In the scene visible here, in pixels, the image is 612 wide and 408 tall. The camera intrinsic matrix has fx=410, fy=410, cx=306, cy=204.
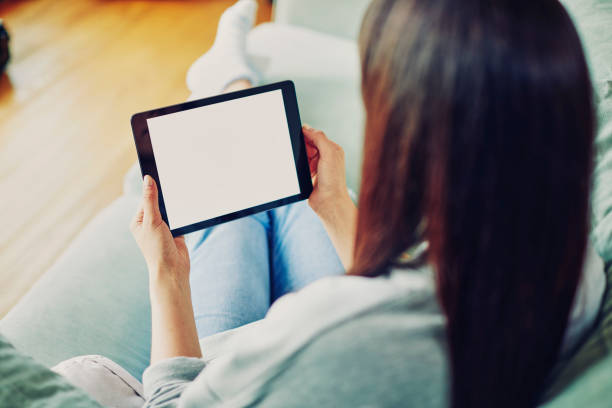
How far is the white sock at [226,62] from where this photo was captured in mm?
1086

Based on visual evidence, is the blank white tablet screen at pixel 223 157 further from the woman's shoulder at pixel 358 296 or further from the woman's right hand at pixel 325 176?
the woman's shoulder at pixel 358 296

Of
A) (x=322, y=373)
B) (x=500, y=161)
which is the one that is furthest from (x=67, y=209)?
(x=500, y=161)

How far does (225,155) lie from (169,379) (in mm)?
348

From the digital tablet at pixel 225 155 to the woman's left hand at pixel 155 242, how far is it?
22 millimetres

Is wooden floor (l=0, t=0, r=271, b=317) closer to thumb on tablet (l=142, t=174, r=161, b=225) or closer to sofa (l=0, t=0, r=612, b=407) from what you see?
sofa (l=0, t=0, r=612, b=407)

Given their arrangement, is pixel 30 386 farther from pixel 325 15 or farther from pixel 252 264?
pixel 325 15

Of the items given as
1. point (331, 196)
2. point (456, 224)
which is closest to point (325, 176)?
point (331, 196)

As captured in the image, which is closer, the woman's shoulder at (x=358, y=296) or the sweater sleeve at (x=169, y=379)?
the woman's shoulder at (x=358, y=296)

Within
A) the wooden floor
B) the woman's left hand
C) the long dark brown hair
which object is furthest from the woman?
the wooden floor

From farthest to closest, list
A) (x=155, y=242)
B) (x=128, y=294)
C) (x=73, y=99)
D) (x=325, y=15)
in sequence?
(x=73, y=99) < (x=325, y=15) < (x=128, y=294) < (x=155, y=242)

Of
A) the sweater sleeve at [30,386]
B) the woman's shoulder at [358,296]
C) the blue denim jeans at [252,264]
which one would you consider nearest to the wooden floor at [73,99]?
the blue denim jeans at [252,264]

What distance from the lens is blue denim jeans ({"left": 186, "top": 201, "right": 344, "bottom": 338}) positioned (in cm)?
69

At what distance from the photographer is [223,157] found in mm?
680

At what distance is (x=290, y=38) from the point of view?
131cm
